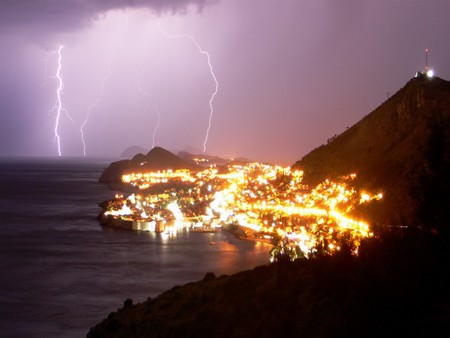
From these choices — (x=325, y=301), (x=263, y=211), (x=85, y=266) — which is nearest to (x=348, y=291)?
(x=325, y=301)

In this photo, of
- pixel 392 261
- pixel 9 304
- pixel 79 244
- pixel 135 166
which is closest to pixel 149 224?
pixel 79 244

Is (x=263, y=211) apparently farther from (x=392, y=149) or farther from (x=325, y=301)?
(x=325, y=301)

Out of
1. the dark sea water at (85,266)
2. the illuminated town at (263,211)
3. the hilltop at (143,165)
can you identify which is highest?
the hilltop at (143,165)

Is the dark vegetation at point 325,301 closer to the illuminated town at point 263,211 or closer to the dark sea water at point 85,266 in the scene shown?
the dark sea water at point 85,266

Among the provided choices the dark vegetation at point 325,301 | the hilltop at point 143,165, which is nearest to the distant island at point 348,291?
the dark vegetation at point 325,301

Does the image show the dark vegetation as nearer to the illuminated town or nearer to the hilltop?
the illuminated town

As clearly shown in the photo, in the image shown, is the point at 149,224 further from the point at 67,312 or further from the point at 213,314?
the point at 213,314
